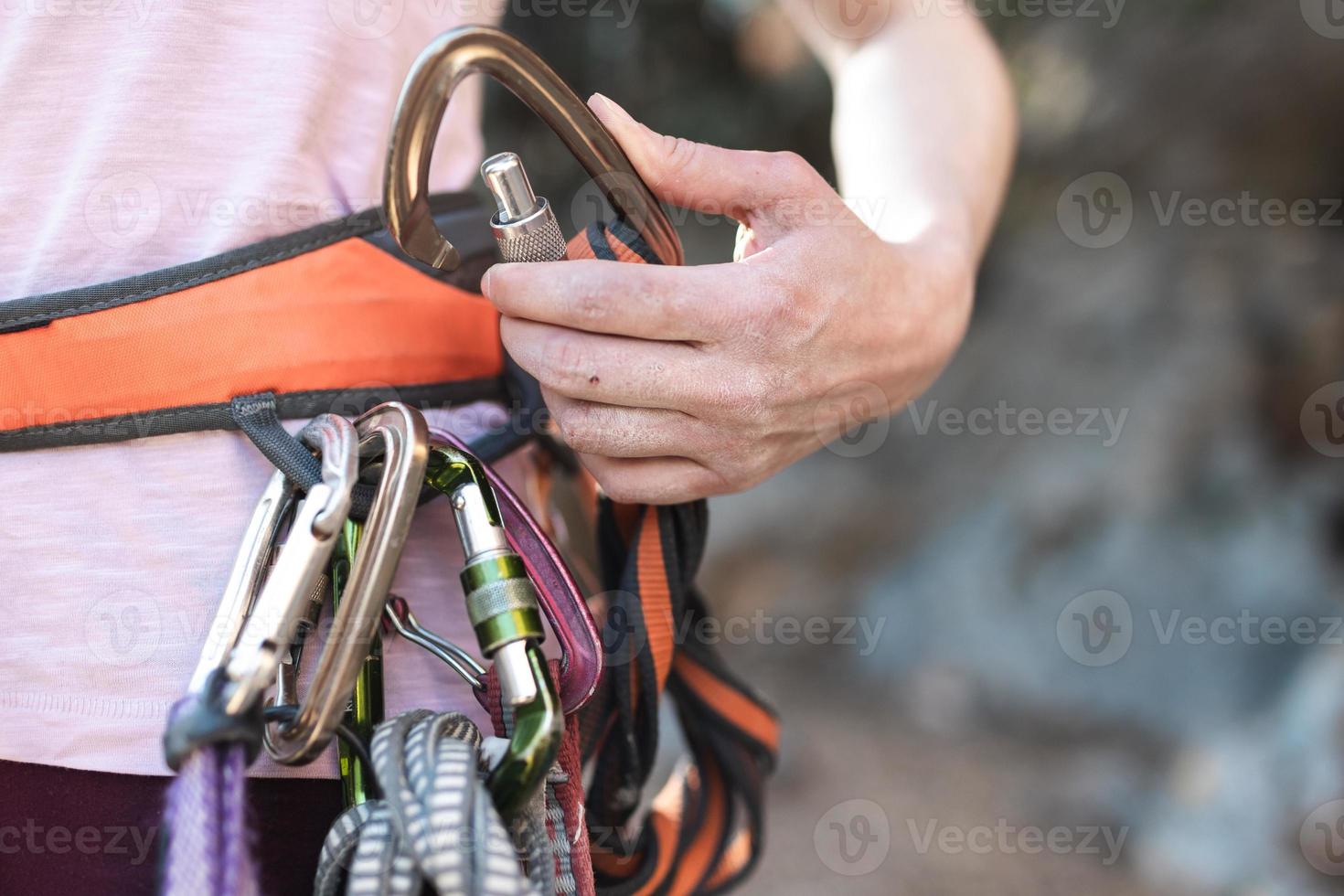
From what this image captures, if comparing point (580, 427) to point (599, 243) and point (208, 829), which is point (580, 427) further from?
point (208, 829)

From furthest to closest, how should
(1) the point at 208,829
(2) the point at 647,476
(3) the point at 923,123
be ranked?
(3) the point at 923,123 → (2) the point at 647,476 → (1) the point at 208,829

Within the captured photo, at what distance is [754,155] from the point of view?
666 mm

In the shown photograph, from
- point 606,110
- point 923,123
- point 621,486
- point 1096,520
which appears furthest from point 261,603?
point 1096,520

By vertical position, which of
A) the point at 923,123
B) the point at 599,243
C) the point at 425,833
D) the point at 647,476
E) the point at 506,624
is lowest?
the point at 425,833

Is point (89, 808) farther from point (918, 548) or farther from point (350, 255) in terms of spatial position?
point (918, 548)

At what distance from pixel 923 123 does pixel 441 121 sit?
0.59 m

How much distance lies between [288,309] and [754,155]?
329mm

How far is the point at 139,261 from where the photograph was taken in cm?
64

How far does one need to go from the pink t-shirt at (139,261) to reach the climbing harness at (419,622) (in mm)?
32

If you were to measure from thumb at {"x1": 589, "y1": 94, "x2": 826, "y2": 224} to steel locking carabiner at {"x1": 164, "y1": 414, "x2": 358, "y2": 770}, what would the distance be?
0.26m

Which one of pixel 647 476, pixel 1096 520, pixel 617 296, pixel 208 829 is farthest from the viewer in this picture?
pixel 1096 520

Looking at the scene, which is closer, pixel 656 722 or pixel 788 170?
pixel 788 170

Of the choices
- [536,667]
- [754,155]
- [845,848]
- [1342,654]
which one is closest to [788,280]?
[754,155]

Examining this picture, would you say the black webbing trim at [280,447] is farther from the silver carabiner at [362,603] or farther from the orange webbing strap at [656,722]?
the orange webbing strap at [656,722]
